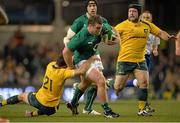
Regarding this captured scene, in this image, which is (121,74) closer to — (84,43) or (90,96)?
(90,96)

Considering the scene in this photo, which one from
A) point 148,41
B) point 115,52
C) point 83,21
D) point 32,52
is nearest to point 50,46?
point 32,52

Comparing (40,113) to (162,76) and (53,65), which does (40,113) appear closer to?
(53,65)

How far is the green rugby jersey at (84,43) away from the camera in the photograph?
46.5 feet

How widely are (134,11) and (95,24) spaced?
1.90 metres

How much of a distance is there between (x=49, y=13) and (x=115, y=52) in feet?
10.2

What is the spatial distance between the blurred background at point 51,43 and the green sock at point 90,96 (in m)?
8.73

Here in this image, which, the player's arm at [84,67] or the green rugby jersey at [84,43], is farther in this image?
the green rugby jersey at [84,43]

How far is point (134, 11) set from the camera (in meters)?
15.7

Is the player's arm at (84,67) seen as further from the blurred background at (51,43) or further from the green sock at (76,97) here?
the blurred background at (51,43)

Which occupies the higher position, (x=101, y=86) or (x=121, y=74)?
(x=101, y=86)

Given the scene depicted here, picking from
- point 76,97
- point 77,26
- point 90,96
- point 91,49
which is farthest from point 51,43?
point 91,49

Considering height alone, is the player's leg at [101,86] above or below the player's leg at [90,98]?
above

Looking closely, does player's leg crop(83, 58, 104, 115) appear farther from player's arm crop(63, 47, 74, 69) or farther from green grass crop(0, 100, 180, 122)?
player's arm crop(63, 47, 74, 69)

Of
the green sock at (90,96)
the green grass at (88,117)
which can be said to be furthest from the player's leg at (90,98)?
the green grass at (88,117)
